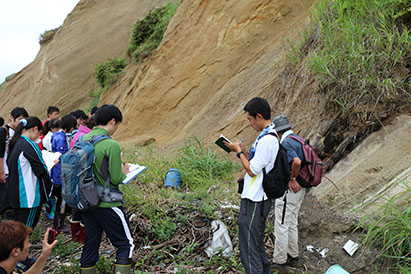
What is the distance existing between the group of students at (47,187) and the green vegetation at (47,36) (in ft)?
61.9

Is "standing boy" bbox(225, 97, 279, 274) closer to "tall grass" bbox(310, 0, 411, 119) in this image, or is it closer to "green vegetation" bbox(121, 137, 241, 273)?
"green vegetation" bbox(121, 137, 241, 273)

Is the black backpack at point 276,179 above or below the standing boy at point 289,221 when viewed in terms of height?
above

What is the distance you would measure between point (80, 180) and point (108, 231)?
22.6 inches

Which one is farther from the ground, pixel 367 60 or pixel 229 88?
pixel 367 60

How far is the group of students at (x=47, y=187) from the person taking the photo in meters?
3.26

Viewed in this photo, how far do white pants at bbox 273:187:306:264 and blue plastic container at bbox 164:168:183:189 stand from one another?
2.59 metres

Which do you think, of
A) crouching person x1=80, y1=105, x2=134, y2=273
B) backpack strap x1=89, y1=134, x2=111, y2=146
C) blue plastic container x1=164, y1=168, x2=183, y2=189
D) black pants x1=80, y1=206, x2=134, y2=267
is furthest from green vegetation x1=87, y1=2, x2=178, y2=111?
black pants x1=80, y1=206, x2=134, y2=267

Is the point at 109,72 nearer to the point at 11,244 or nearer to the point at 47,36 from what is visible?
the point at 47,36

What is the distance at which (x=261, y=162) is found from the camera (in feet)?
10.1

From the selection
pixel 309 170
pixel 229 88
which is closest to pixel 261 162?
pixel 309 170

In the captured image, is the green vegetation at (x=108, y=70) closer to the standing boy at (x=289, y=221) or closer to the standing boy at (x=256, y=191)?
the standing boy at (x=289, y=221)

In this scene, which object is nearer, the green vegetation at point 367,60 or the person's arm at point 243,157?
the person's arm at point 243,157

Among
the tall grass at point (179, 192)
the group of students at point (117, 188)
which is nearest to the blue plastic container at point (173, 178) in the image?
the tall grass at point (179, 192)

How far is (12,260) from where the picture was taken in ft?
7.59
